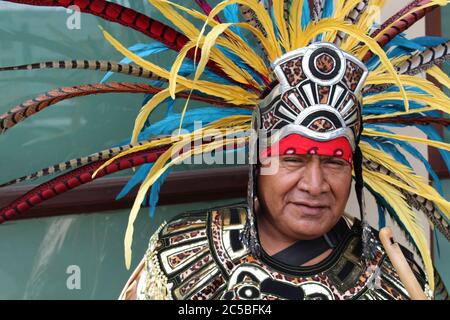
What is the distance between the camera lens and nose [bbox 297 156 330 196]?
1755mm

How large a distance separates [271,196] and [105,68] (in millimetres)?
598

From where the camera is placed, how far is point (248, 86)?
1988 mm

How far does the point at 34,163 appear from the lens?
2.47 m

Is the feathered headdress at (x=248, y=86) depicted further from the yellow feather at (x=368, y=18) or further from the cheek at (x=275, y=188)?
the cheek at (x=275, y=188)

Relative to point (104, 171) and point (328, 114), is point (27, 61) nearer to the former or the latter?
point (104, 171)

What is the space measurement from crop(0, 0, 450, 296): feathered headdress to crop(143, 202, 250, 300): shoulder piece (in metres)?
0.18

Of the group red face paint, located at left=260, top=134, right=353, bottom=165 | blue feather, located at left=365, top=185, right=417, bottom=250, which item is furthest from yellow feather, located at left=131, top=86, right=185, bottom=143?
blue feather, located at left=365, top=185, right=417, bottom=250

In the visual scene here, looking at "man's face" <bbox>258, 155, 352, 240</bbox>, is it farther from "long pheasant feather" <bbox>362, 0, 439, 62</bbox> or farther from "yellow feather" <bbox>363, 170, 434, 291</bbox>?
"long pheasant feather" <bbox>362, 0, 439, 62</bbox>

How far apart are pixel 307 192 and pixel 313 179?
4 centimetres

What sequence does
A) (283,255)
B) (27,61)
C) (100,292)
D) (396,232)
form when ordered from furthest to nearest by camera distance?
(396,232), (100,292), (27,61), (283,255)

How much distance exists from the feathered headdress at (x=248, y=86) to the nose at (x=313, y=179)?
24cm

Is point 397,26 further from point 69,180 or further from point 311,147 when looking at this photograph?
point 69,180

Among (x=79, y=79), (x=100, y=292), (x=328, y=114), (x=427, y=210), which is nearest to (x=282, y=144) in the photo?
(x=328, y=114)

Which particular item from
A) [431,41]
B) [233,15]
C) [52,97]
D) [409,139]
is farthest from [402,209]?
[52,97]
